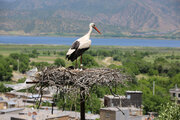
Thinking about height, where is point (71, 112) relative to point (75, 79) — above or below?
below

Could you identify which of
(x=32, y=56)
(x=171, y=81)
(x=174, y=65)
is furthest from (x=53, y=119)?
(x=32, y=56)

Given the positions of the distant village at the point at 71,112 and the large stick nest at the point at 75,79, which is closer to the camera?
the large stick nest at the point at 75,79

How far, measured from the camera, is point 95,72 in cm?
1383

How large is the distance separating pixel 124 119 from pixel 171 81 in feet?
223

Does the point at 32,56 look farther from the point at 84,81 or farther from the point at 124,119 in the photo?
the point at 84,81

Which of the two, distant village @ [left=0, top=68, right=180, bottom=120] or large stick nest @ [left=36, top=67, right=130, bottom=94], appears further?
distant village @ [left=0, top=68, right=180, bottom=120]

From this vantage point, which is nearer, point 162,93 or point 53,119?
point 53,119

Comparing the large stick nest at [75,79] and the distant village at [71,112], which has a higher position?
the large stick nest at [75,79]

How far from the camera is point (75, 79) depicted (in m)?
13.3

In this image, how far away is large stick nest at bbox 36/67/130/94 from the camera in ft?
43.0

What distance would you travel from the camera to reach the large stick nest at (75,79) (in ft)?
43.0

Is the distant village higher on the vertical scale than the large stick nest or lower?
lower

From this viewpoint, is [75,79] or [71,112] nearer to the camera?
[75,79]

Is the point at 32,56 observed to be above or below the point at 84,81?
above
